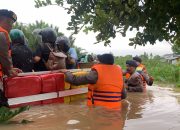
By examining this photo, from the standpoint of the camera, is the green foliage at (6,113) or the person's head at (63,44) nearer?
the green foliage at (6,113)

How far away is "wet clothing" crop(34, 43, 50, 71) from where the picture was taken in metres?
7.55

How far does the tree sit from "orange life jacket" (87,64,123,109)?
208cm

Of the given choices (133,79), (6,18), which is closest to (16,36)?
(6,18)

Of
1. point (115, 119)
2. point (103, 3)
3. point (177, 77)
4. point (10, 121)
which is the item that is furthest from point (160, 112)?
point (177, 77)

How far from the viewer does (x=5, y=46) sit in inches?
225

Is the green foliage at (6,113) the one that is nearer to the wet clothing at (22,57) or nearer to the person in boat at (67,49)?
the wet clothing at (22,57)

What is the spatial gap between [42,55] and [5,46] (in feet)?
6.44

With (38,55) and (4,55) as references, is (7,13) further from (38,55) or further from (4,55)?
(38,55)

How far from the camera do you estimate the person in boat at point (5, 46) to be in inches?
225

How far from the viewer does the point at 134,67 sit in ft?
33.0

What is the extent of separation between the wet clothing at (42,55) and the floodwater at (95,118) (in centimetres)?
92

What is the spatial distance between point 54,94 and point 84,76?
30.6 inches


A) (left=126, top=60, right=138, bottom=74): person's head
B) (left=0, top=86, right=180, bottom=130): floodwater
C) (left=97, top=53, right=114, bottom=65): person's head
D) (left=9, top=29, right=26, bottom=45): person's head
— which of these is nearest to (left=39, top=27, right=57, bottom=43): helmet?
(left=9, top=29, right=26, bottom=45): person's head

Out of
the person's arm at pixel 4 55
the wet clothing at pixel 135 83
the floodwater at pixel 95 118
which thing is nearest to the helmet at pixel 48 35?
the floodwater at pixel 95 118
